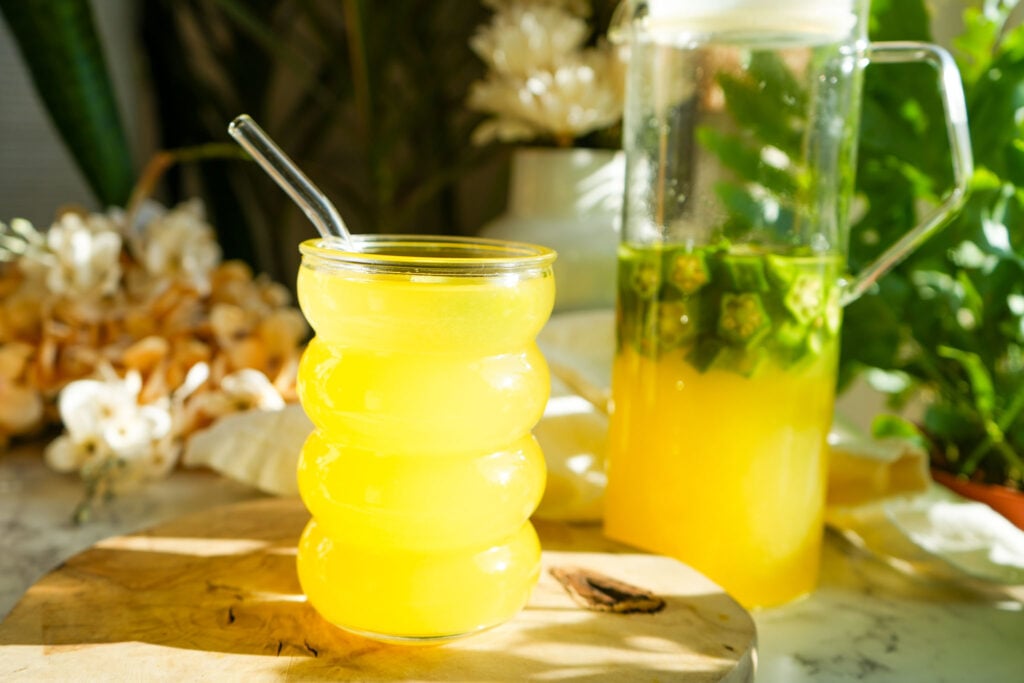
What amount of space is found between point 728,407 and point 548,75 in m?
0.48

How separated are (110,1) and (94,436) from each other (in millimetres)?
881

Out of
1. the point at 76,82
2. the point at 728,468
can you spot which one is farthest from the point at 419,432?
the point at 76,82

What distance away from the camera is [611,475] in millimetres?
642

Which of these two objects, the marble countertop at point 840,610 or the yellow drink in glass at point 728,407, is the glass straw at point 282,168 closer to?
the yellow drink in glass at point 728,407

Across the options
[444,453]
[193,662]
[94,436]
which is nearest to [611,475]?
[444,453]

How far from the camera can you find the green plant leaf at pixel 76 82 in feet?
3.08

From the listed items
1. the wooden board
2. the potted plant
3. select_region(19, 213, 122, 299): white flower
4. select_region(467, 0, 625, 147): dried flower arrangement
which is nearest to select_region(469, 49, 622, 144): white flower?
select_region(467, 0, 625, 147): dried flower arrangement

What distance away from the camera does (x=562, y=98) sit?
0.94 metres

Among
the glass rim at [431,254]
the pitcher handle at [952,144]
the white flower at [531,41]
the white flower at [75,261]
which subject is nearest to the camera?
the glass rim at [431,254]

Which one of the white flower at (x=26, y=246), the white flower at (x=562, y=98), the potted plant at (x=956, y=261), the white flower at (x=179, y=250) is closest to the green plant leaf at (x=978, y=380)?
the potted plant at (x=956, y=261)

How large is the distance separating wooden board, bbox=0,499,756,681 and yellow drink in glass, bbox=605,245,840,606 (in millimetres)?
46

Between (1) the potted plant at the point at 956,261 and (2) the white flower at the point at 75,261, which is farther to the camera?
(2) the white flower at the point at 75,261

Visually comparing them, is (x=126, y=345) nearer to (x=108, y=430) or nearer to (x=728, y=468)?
(x=108, y=430)

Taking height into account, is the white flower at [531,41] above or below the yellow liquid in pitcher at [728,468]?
above
